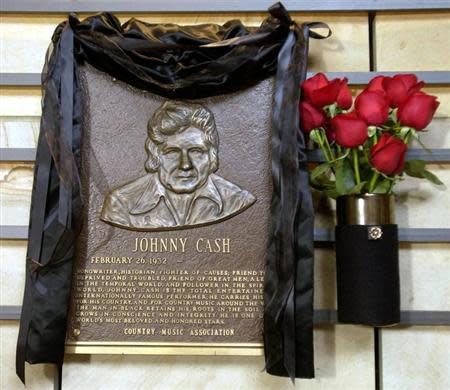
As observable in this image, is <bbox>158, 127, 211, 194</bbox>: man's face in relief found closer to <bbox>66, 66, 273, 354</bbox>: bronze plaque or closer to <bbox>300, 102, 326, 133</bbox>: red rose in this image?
<bbox>66, 66, 273, 354</bbox>: bronze plaque

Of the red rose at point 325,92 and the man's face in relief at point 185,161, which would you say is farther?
the man's face in relief at point 185,161

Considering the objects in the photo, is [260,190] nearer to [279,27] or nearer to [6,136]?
[279,27]

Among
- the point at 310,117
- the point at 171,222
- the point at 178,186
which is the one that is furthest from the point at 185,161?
the point at 310,117

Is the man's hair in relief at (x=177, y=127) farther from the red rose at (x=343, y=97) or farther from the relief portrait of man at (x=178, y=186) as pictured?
the red rose at (x=343, y=97)

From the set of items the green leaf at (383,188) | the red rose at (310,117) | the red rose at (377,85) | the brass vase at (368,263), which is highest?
the red rose at (377,85)

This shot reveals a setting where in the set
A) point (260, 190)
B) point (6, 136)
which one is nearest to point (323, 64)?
point (260, 190)

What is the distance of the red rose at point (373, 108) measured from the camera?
1.67 metres

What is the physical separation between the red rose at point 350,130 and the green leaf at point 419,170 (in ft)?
0.59

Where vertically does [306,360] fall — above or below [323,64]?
below

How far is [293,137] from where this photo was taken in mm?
1730

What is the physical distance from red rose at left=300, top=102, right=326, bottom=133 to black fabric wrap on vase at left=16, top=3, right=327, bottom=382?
28 millimetres

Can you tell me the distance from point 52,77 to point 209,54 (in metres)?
0.49

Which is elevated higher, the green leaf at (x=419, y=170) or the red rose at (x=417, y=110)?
the red rose at (x=417, y=110)

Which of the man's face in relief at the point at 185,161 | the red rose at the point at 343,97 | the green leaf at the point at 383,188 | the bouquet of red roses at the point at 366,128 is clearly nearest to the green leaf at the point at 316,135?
the bouquet of red roses at the point at 366,128
